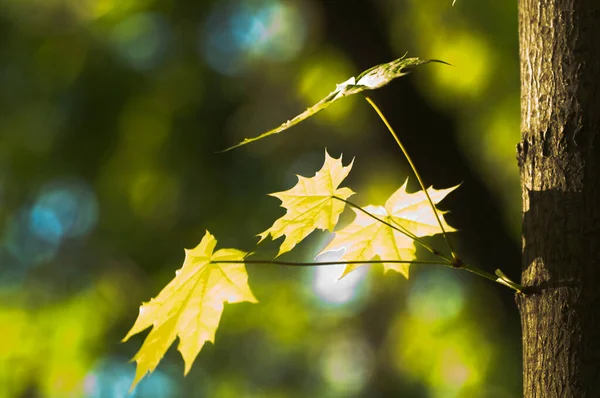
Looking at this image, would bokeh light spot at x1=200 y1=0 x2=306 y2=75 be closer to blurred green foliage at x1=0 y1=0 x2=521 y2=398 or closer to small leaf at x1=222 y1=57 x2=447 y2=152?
blurred green foliage at x1=0 y1=0 x2=521 y2=398

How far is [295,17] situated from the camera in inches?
203

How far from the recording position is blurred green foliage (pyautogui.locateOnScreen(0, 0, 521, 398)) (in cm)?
419

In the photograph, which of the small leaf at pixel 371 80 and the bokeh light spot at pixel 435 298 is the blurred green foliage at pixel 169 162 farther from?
the small leaf at pixel 371 80

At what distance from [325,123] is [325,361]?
6.97 feet

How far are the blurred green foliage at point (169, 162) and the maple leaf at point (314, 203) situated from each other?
10.5 feet

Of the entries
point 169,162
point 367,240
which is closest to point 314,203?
point 367,240

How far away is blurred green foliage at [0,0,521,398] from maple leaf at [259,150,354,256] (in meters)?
3.19

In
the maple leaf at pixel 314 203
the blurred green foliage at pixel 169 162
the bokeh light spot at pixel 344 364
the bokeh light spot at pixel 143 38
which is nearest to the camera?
the maple leaf at pixel 314 203

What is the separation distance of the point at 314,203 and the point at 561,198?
0.96 ft

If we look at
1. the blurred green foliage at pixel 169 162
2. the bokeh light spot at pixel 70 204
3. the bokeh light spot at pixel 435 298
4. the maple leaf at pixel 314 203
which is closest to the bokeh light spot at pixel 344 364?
the blurred green foliage at pixel 169 162

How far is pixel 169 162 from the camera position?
13.8ft

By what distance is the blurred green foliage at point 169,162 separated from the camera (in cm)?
419

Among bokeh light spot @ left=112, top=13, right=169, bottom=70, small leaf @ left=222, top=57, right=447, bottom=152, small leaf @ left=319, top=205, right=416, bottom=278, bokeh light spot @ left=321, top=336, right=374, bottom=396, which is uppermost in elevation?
bokeh light spot @ left=112, top=13, right=169, bottom=70

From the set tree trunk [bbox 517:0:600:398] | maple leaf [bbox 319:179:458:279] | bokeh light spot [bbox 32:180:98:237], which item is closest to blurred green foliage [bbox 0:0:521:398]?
bokeh light spot [bbox 32:180:98:237]
